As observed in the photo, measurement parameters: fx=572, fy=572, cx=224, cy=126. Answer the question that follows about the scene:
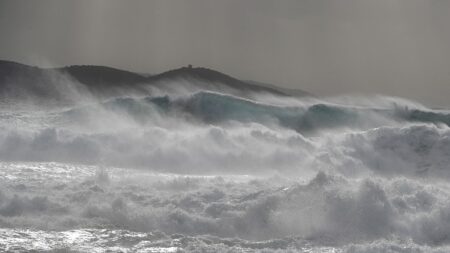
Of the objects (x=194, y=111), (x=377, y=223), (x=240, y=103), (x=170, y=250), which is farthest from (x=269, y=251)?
(x=240, y=103)

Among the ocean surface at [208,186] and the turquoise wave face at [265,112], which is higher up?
the turquoise wave face at [265,112]

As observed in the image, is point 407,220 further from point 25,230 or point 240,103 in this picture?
point 240,103

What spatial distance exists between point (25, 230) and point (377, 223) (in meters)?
4.52

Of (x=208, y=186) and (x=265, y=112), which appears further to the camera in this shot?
(x=265, y=112)

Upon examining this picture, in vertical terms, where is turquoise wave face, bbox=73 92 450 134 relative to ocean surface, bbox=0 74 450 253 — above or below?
above

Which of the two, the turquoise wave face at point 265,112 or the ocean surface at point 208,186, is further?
the turquoise wave face at point 265,112

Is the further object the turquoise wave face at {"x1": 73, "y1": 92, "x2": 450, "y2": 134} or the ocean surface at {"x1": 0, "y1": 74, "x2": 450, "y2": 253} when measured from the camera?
the turquoise wave face at {"x1": 73, "y1": 92, "x2": 450, "y2": 134}

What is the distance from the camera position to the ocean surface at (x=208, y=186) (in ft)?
23.0

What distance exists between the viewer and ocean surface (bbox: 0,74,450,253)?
702 cm

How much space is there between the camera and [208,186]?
9.49 meters

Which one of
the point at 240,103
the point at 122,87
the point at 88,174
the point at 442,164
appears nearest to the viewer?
the point at 88,174

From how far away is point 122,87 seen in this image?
29625mm

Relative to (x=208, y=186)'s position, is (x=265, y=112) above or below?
above

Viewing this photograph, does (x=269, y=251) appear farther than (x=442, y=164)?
No
